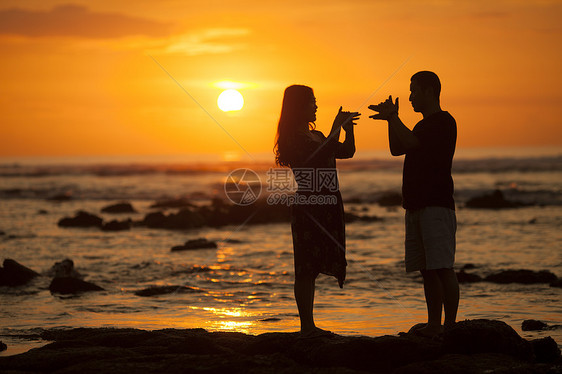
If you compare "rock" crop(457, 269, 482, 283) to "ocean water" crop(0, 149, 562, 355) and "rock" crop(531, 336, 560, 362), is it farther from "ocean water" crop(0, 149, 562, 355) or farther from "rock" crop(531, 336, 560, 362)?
"rock" crop(531, 336, 560, 362)

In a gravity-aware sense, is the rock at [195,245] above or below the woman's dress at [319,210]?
below

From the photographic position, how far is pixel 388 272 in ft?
38.5

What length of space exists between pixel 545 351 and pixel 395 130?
2282 mm

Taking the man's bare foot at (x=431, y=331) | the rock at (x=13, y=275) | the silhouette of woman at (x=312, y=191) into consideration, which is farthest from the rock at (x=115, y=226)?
the man's bare foot at (x=431, y=331)

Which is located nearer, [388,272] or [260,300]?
[260,300]

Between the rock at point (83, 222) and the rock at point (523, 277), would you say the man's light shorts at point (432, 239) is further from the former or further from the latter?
the rock at point (83, 222)

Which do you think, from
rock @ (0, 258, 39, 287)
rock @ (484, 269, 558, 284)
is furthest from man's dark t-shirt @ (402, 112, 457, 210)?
rock @ (0, 258, 39, 287)

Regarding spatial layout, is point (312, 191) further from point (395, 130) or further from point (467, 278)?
point (467, 278)

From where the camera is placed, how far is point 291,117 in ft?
19.0

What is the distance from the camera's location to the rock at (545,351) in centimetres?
566

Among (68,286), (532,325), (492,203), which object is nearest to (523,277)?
(532,325)

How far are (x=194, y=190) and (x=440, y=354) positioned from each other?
134 ft

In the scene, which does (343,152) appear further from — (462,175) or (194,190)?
(462,175)

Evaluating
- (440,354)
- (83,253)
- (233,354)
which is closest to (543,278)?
(440,354)
